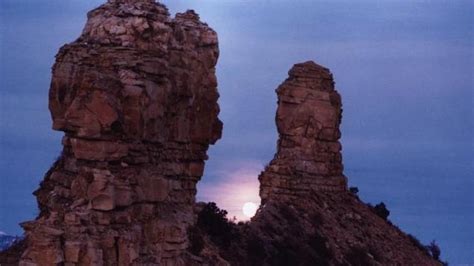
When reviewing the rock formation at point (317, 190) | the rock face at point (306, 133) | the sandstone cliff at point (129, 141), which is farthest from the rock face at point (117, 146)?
the rock face at point (306, 133)

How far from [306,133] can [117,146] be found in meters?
26.6

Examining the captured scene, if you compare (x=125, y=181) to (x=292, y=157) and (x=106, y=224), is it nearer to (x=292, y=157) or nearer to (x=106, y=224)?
(x=106, y=224)

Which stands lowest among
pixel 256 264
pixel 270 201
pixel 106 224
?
pixel 106 224

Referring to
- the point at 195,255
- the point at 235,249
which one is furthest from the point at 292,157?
the point at 195,255

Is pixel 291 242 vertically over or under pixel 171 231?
over

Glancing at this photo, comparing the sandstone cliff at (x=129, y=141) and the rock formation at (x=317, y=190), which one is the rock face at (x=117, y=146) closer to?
the sandstone cliff at (x=129, y=141)

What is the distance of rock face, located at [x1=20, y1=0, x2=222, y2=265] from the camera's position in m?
40.4

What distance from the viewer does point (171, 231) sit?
42.8m

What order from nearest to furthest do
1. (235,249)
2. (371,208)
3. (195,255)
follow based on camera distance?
(195,255) < (235,249) < (371,208)

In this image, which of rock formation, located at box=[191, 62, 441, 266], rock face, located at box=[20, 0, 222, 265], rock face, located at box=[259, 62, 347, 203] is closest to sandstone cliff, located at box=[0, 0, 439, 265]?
rock face, located at box=[20, 0, 222, 265]

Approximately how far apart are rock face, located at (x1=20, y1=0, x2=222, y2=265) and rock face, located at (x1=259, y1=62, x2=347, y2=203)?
2228cm

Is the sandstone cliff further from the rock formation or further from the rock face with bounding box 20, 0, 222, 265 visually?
the rock formation

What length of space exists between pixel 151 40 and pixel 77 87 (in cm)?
275

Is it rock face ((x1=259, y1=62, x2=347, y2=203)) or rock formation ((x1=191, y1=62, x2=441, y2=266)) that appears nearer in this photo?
rock formation ((x1=191, y1=62, x2=441, y2=266))
